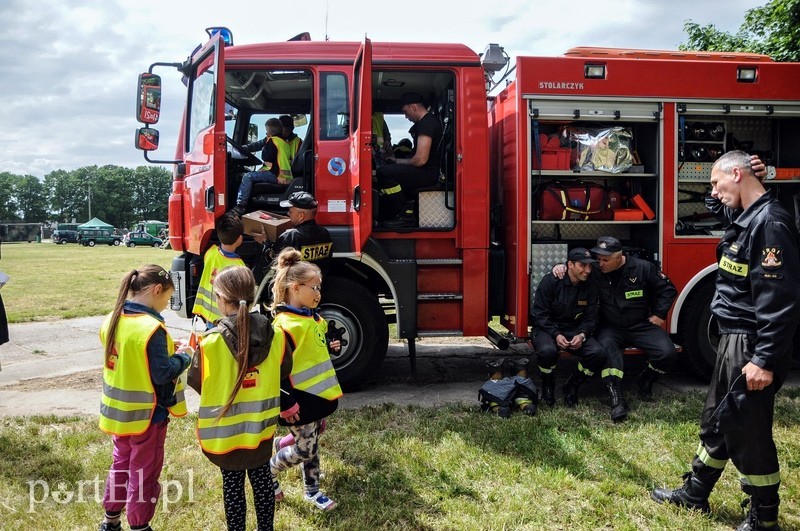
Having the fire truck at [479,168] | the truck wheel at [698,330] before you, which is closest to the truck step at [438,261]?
the fire truck at [479,168]

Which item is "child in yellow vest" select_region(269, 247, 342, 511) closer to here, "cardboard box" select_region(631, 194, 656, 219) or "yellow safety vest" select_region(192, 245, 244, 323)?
"yellow safety vest" select_region(192, 245, 244, 323)

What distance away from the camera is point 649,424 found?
4.51 m

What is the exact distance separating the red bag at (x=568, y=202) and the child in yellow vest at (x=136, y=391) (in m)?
3.56

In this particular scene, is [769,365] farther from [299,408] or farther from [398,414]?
[398,414]

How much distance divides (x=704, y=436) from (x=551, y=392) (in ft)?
6.45

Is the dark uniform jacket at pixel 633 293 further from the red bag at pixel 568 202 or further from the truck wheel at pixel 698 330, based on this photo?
the red bag at pixel 568 202

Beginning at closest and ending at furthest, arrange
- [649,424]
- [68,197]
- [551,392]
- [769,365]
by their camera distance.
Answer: [769,365] < [649,424] < [551,392] < [68,197]

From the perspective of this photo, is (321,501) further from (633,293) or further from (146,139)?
(146,139)

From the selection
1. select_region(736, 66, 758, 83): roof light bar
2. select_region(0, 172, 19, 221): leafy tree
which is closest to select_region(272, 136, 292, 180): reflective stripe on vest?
select_region(736, 66, 758, 83): roof light bar

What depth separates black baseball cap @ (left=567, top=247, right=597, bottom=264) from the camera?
503cm

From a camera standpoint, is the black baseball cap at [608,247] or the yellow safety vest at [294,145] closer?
the black baseball cap at [608,247]

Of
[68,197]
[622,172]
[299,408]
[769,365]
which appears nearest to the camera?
[769,365]

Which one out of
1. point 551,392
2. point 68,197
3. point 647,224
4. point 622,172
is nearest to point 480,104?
point 622,172

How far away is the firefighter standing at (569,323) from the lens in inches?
198
